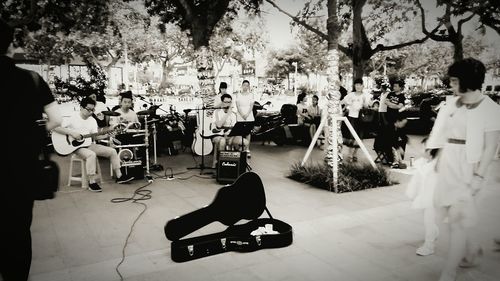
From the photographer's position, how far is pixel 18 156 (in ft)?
7.74

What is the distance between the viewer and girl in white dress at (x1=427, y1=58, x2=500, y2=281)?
2791 mm

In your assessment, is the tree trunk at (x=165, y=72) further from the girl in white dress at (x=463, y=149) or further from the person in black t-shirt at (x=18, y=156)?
the girl in white dress at (x=463, y=149)

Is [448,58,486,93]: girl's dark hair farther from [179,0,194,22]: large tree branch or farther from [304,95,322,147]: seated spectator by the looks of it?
[304,95,322,147]: seated spectator

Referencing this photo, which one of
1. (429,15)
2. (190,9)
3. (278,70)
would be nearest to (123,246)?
(190,9)

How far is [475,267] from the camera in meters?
3.35

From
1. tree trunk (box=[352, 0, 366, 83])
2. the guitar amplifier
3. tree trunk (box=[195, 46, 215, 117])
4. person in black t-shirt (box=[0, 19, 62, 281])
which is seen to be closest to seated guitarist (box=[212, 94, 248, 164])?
the guitar amplifier

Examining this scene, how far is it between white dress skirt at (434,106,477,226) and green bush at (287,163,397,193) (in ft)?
10.4

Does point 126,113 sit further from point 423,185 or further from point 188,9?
point 423,185

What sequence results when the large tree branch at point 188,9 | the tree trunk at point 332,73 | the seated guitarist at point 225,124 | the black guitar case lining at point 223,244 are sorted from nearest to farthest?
1. the black guitar case lining at point 223,244
2. the tree trunk at point 332,73
3. the seated guitarist at point 225,124
4. the large tree branch at point 188,9

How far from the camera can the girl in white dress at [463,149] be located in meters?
2.79

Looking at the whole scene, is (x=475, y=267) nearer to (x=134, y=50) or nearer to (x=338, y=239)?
(x=338, y=239)

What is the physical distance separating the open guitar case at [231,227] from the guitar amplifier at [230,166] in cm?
256

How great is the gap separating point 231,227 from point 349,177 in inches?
114

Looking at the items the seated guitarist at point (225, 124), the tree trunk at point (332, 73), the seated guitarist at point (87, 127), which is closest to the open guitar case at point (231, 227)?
the tree trunk at point (332, 73)
